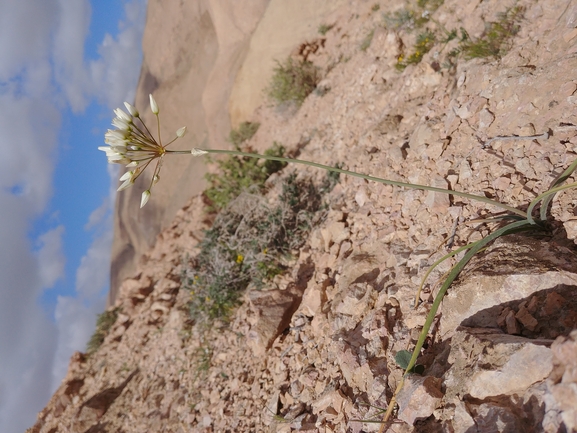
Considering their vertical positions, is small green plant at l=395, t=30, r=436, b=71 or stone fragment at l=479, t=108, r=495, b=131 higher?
small green plant at l=395, t=30, r=436, b=71

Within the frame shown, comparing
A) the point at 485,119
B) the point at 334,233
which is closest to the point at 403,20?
the point at 485,119

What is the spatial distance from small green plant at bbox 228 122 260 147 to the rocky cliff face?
3792mm

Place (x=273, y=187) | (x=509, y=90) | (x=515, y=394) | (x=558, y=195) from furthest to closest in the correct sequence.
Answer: (x=273, y=187) < (x=509, y=90) < (x=558, y=195) < (x=515, y=394)

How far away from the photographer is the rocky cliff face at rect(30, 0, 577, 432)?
162 cm

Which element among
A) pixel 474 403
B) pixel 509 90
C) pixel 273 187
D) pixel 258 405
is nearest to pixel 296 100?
pixel 273 187

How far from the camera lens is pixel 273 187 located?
5.59 meters

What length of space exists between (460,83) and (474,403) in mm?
2716

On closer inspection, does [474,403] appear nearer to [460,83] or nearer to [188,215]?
[460,83]

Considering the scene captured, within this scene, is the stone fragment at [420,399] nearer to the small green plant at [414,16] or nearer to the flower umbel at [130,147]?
the flower umbel at [130,147]

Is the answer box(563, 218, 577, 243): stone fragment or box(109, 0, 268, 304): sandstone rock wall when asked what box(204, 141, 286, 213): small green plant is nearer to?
box(563, 218, 577, 243): stone fragment

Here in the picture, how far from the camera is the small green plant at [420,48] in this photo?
179 inches

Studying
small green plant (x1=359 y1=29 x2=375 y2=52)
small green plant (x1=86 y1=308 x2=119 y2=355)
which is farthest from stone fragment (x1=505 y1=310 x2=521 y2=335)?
small green plant (x1=86 y1=308 x2=119 y2=355)

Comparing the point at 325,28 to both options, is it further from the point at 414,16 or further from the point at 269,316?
the point at 269,316

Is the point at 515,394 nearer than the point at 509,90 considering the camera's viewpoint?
Yes
